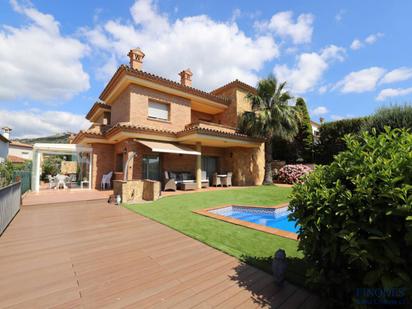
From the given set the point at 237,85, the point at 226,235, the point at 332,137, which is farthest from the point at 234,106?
the point at 226,235

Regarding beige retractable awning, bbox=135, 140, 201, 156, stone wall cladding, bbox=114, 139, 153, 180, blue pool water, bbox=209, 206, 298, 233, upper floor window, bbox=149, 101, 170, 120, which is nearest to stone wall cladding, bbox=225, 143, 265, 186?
beige retractable awning, bbox=135, 140, 201, 156

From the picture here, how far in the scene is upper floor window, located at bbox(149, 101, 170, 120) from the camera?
22.8 metres

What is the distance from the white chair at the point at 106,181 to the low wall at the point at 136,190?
25.6ft

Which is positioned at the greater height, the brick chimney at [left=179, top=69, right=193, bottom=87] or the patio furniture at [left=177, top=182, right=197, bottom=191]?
the brick chimney at [left=179, top=69, right=193, bottom=87]

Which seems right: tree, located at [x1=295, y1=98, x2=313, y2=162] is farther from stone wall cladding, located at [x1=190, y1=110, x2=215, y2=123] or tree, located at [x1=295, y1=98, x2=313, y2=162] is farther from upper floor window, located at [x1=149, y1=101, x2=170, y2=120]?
upper floor window, located at [x1=149, y1=101, x2=170, y2=120]

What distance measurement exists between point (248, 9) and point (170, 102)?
12606mm

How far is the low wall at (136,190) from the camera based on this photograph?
15227 millimetres

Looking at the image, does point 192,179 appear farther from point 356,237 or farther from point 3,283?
point 356,237

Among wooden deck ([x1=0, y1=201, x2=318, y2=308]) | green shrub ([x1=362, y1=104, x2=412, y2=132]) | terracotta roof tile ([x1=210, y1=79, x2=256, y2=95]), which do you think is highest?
terracotta roof tile ([x1=210, y1=79, x2=256, y2=95])

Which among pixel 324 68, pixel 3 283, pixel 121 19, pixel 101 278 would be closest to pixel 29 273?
pixel 3 283

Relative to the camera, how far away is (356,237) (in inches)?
127

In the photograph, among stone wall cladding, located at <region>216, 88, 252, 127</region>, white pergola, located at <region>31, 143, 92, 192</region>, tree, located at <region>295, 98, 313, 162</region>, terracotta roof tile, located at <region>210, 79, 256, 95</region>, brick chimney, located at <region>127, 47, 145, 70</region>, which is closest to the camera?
white pergola, located at <region>31, 143, 92, 192</region>

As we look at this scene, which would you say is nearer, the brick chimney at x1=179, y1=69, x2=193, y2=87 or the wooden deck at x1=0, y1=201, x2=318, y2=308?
the wooden deck at x1=0, y1=201, x2=318, y2=308

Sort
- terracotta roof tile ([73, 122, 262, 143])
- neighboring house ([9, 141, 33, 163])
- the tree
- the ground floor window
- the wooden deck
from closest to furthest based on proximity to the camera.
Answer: the wooden deck
terracotta roof tile ([73, 122, 262, 143])
the ground floor window
the tree
neighboring house ([9, 141, 33, 163])
